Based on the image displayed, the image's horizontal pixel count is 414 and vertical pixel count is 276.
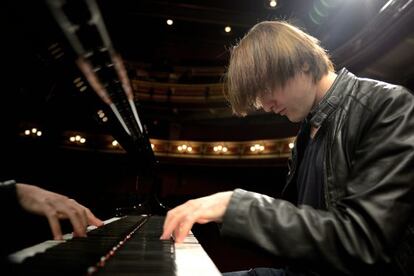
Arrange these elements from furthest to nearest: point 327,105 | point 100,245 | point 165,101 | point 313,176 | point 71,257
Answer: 1. point 165,101
2. point 313,176
3. point 327,105
4. point 100,245
5. point 71,257

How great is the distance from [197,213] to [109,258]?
0.27 metres

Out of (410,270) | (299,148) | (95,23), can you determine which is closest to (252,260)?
(299,148)

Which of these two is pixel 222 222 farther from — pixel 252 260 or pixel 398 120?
pixel 252 260

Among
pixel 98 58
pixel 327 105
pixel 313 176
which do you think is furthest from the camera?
pixel 313 176

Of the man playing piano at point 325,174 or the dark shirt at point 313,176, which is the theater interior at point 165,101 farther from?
the dark shirt at point 313,176

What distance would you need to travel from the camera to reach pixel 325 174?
4.14 feet

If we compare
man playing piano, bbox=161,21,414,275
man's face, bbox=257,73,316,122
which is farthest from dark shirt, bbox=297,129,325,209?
man's face, bbox=257,73,316,122

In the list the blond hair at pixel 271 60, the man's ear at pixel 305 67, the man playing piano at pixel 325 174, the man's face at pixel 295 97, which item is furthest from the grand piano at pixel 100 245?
the man's ear at pixel 305 67

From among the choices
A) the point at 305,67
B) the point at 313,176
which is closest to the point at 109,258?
the point at 313,176

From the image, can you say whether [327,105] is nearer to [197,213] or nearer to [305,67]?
[305,67]

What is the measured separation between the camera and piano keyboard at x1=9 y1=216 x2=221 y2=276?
71cm

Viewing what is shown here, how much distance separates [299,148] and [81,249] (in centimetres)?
116

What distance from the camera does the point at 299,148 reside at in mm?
1721

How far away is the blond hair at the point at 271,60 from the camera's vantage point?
137 centimetres
